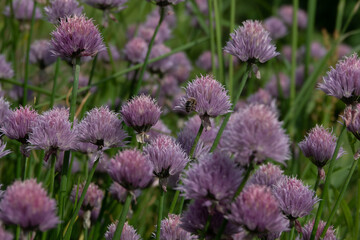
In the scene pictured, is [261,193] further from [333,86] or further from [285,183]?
[333,86]

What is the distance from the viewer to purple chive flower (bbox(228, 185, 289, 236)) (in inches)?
30.1

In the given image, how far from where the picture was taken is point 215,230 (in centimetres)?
87

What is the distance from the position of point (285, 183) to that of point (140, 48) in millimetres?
1433

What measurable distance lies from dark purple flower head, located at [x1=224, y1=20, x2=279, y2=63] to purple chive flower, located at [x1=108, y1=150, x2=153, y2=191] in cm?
37

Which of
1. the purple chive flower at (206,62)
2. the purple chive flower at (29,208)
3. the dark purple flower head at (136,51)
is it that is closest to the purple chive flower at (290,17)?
the purple chive flower at (206,62)

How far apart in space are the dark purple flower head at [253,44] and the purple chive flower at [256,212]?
39cm

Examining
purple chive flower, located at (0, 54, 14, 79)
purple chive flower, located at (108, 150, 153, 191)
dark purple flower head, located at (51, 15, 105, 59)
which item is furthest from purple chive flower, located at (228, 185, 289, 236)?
purple chive flower, located at (0, 54, 14, 79)

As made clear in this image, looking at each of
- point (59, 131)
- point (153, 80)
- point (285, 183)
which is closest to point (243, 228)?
point (285, 183)

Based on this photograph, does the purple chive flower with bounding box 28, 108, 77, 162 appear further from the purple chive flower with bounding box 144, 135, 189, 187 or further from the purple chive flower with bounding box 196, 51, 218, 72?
the purple chive flower with bounding box 196, 51, 218, 72

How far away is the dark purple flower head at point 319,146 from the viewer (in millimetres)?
1139

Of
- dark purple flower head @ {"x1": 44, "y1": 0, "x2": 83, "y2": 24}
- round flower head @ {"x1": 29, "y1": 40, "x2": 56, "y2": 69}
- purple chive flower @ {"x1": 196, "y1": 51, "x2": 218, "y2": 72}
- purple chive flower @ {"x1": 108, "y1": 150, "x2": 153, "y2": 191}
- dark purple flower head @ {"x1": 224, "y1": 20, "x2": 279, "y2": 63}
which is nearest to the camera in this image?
purple chive flower @ {"x1": 108, "y1": 150, "x2": 153, "y2": 191}

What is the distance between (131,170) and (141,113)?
0.68 feet

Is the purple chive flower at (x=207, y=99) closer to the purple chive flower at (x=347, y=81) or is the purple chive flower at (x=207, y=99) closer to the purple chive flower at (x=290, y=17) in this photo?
the purple chive flower at (x=347, y=81)

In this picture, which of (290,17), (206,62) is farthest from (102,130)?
(290,17)
